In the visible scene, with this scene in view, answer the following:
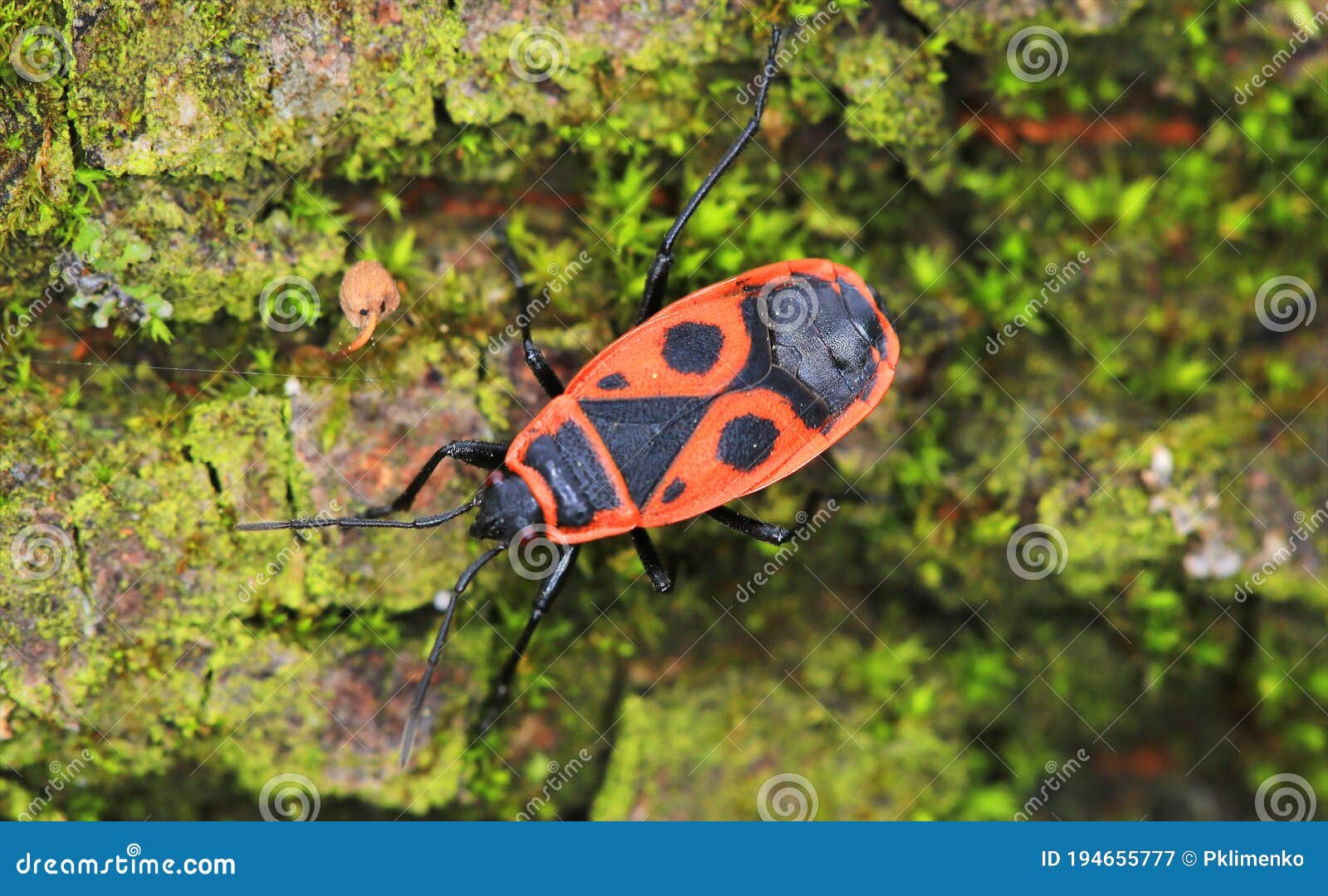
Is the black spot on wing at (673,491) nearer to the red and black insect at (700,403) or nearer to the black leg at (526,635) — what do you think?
the red and black insect at (700,403)

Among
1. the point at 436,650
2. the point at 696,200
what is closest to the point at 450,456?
the point at 436,650

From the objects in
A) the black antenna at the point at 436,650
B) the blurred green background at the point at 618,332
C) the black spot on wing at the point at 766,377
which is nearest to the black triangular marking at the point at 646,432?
the black spot on wing at the point at 766,377

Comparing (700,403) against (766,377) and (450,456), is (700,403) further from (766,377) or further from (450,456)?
(450,456)

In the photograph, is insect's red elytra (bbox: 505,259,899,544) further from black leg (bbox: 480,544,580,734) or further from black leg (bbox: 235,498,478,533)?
black leg (bbox: 235,498,478,533)

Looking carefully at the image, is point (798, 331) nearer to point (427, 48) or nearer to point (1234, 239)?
point (427, 48)

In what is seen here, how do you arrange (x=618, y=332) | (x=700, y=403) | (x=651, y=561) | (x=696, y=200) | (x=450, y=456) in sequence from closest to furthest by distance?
(x=450, y=456), (x=700, y=403), (x=696, y=200), (x=651, y=561), (x=618, y=332)

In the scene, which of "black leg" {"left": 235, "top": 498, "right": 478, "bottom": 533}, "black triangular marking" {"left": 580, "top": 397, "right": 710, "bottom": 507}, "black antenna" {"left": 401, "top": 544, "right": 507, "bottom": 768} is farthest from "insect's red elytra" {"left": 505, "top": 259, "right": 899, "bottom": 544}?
"black leg" {"left": 235, "top": 498, "right": 478, "bottom": 533}
